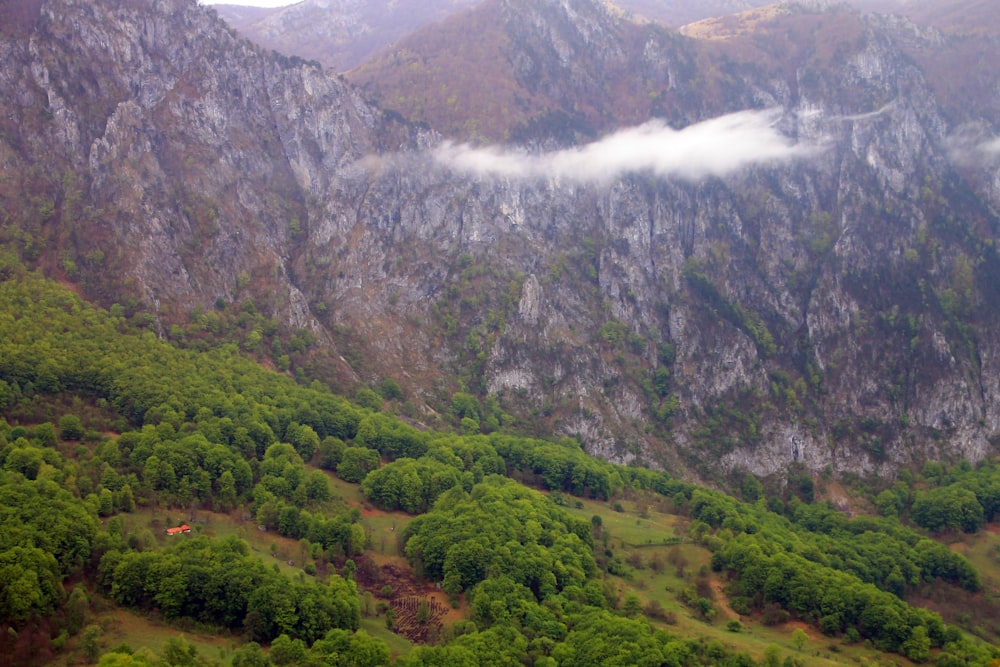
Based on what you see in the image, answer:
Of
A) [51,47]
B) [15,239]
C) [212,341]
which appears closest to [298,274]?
[212,341]

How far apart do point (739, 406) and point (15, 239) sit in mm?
143712

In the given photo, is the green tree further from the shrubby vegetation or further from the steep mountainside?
the steep mountainside

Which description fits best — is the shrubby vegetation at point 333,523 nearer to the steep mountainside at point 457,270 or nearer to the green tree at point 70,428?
the green tree at point 70,428

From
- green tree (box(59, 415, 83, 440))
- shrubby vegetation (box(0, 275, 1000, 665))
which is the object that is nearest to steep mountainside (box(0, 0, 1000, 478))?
shrubby vegetation (box(0, 275, 1000, 665))

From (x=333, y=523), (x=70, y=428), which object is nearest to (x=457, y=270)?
(x=333, y=523)

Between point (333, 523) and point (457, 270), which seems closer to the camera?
point (333, 523)

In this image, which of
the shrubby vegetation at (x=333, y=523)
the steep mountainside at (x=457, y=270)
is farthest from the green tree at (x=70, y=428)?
the steep mountainside at (x=457, y=270)

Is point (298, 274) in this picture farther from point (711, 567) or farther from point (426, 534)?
point (711, 567)

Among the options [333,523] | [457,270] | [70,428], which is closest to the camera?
[333,523]

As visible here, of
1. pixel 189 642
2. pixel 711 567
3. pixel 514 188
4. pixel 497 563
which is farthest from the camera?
pixel 514 188

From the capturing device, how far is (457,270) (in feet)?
607

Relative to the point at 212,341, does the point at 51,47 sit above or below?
above

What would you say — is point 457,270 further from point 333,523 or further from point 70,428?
point 70,428

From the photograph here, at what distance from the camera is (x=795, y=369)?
608 feet
